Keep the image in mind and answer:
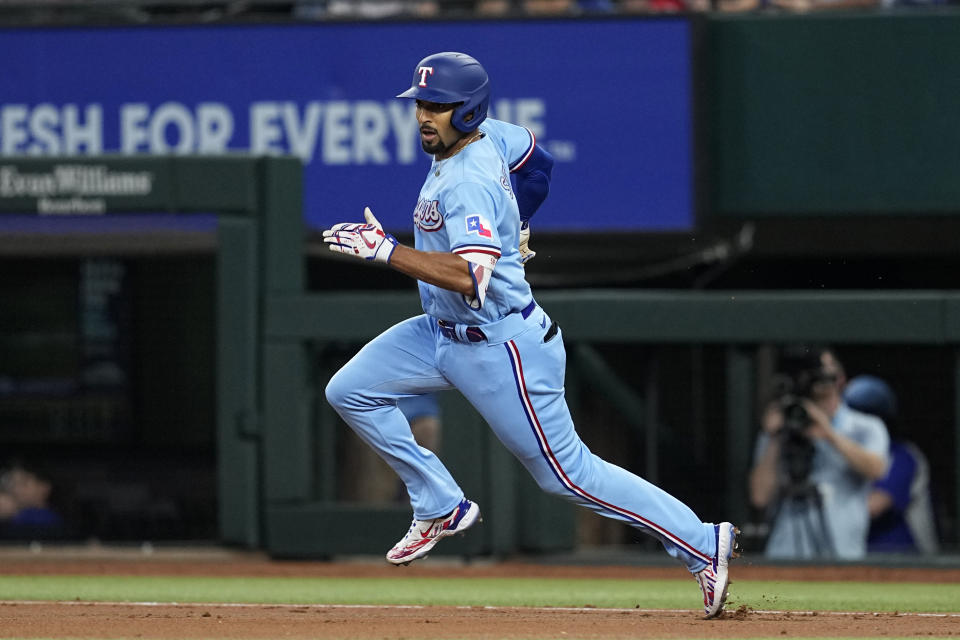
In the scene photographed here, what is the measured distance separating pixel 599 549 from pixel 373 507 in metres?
1.29

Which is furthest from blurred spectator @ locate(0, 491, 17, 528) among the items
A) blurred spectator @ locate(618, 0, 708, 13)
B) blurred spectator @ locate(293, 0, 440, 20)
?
blurred spectator @ locate(618, 0, 708, 13)

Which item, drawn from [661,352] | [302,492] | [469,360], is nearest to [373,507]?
[302,492]

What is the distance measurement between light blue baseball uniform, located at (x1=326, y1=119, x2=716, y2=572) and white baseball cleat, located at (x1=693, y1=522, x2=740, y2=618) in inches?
1.3

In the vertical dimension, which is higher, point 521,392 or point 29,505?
point 521,392

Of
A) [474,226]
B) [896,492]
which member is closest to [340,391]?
[474,226]

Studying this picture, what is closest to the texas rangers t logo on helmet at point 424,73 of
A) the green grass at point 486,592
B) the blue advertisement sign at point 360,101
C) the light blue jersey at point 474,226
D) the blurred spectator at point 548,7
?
the light blue jersey at point 474,226

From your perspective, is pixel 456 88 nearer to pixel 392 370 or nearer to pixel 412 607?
pixel 392 370

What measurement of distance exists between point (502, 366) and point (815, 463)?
12.6 feet

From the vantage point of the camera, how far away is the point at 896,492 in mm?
9250

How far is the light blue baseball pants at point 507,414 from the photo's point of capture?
5859 mm

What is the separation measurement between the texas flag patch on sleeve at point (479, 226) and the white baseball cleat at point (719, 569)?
4.56 feet

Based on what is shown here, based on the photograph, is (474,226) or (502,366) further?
(502,366)

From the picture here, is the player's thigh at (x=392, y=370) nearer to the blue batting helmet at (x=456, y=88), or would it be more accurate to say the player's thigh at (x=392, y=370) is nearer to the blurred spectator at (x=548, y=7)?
the blue batting helmet at (x=456, y=88)

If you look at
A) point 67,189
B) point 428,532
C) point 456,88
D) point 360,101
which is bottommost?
point 428,532
